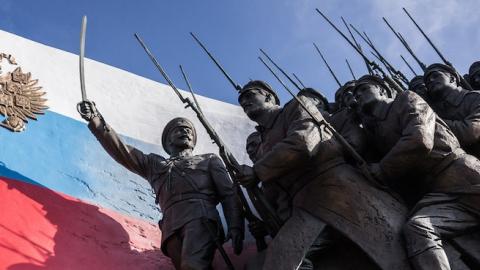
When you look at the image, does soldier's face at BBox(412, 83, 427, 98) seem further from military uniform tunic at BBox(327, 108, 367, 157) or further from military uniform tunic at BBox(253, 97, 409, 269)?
military uniform tunic at BBox(253, 97, 409, 269)

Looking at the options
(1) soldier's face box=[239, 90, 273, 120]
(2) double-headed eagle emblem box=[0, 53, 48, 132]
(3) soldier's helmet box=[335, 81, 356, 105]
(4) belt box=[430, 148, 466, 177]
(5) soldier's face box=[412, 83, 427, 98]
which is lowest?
(4) belt box=[430, 148, 466, 177]

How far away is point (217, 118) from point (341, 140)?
4.78 m

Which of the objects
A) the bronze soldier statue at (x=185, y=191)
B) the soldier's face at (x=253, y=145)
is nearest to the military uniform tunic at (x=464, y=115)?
the soldier's face at (x=253, y=145)

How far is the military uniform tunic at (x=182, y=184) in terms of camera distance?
6.25 metres

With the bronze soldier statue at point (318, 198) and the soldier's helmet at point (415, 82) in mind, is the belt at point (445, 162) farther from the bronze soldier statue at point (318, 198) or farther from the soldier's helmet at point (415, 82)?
the soldier's helmet at point (415, 82)

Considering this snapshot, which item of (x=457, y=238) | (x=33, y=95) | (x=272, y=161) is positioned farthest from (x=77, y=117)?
(x=457, y=238)

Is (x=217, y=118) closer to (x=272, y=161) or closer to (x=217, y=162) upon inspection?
(x=217, y=162)

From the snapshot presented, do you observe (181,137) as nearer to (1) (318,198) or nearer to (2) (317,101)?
(2) (317,101)

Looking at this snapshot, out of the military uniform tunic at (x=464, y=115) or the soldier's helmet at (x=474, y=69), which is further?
the soldier's helmet at (x=474, y=69)

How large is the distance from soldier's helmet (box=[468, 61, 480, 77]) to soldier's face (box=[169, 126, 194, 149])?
10.3 ft

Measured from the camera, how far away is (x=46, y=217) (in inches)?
273

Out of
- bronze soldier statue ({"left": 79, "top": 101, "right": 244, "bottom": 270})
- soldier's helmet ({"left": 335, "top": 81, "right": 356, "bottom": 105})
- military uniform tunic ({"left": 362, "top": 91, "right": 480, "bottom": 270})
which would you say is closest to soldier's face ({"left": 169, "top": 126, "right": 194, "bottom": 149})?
bronze soldier statue ({"left": 79, "top": 101, "right": 244, "bottom": 270})

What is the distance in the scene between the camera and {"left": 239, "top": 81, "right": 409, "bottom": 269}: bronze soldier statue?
5.17 m

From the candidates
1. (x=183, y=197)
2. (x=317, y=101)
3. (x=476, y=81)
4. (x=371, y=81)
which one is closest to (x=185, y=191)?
(x=183, y=197)
